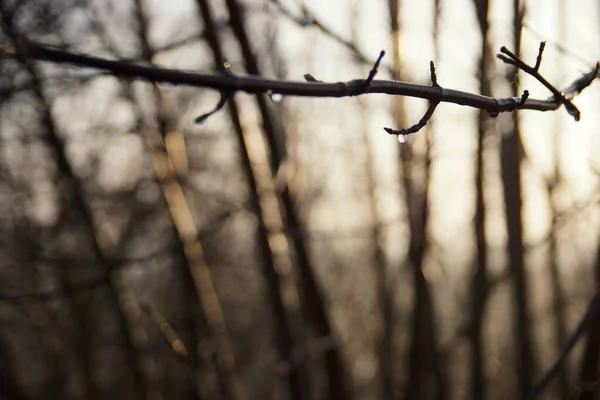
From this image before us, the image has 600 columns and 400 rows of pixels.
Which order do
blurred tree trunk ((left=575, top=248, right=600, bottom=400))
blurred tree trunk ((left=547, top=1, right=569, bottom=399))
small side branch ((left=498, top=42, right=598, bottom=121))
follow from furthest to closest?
1. blurred tree trunk ((left=547, top=1, right=569, bottom=399))
2. blurred tree trunk ((left=575, top=248, right=600, bottom=400))
3. small side branch ((left=498, top=42, right=598, bottom=121))

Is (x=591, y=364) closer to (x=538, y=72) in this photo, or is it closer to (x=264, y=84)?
(x=538, y=72)

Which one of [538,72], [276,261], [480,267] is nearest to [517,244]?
[480,267]

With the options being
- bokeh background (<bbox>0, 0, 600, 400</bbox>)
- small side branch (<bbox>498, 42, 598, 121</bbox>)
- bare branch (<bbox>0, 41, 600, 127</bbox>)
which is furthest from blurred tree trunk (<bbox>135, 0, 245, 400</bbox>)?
bare branch (<bbox>0, 41, 600, 127</bbox>)

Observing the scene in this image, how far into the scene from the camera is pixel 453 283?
40.4ft

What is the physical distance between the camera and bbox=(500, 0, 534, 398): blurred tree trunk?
3.53 m

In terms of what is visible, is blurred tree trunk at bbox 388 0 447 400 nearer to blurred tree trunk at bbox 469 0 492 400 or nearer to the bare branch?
blurred tree trunk at bbox 469 0 492 400

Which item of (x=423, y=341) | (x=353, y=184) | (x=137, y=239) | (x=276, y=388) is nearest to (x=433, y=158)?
(x=423, y=341)

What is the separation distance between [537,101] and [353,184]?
6.29 metres

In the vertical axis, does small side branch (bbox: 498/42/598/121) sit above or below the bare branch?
above

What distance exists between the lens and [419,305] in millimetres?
3838

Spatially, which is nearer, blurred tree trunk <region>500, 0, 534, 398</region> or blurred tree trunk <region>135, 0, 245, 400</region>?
blurred tree trunk <region>500, 0, 534, 398</region>

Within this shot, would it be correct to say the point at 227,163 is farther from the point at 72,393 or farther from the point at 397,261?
the point at 72,393

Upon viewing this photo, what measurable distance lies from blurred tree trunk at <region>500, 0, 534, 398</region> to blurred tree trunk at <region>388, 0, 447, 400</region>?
1.46 ft

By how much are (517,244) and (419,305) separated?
2.32 feet
